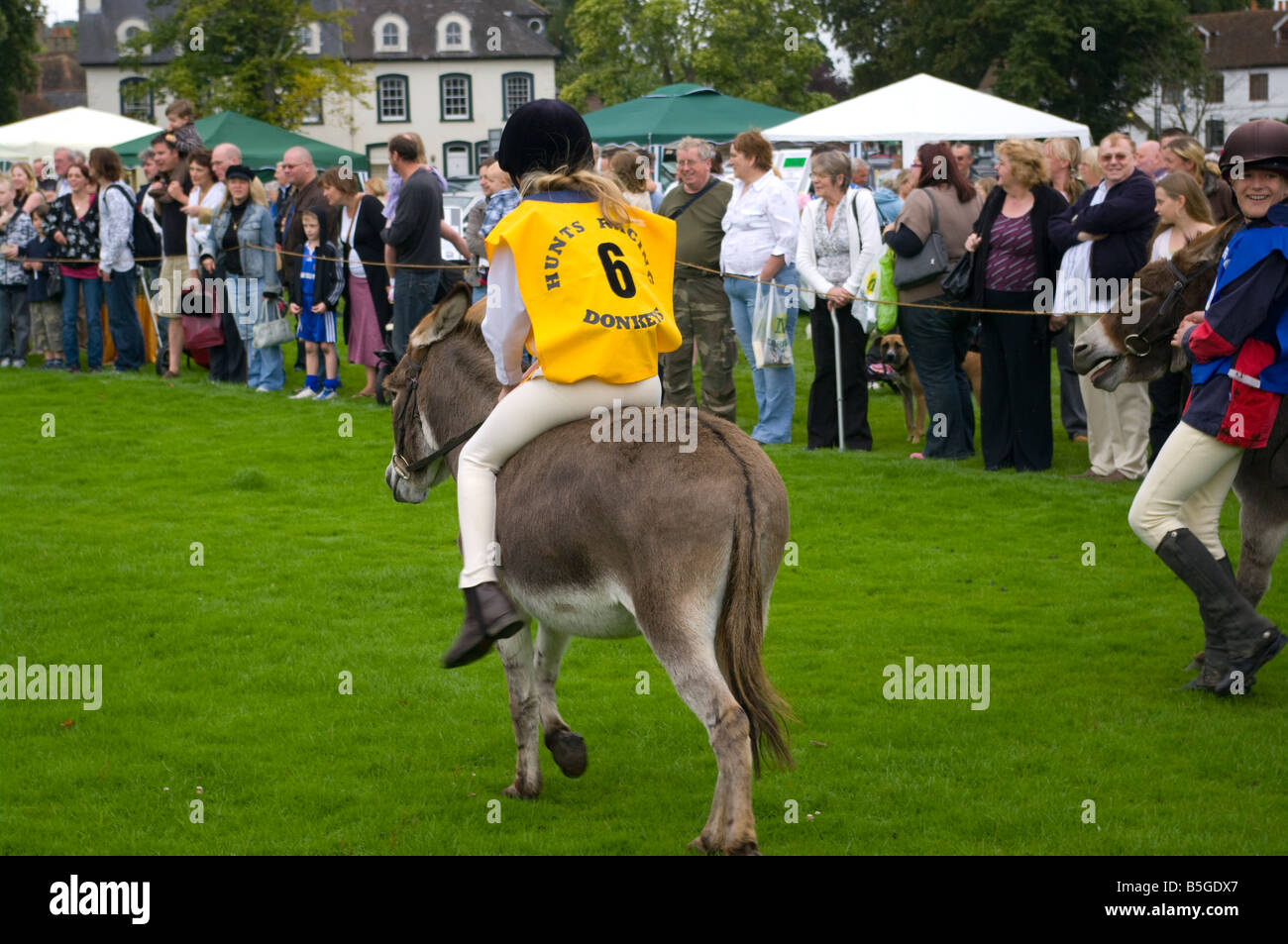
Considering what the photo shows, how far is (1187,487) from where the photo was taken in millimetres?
6988

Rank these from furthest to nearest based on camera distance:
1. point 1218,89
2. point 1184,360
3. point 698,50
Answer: point 1218,89, point 698,50, point 1184,360

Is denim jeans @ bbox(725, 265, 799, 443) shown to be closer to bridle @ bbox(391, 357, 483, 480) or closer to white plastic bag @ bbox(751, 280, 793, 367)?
white plastic bag @ bbox(751, 280, 793, 367)

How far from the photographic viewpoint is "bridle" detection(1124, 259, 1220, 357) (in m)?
7.25

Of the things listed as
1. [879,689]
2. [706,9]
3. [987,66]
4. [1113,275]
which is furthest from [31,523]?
[987,66]

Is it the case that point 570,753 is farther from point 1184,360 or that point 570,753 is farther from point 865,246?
point 865,246

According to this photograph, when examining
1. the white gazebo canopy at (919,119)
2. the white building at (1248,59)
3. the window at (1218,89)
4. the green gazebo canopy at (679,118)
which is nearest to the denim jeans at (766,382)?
the white gazebo canopy at (919,119)

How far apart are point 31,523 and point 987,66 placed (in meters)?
63.1

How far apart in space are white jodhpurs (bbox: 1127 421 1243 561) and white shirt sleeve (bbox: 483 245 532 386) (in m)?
3.16

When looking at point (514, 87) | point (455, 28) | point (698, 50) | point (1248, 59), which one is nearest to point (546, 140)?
point (698, 50)

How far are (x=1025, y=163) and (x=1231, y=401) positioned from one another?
571 cm

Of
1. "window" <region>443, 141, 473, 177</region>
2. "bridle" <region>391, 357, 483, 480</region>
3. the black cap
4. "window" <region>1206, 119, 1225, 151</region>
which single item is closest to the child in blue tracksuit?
"bridle" <region>391, 357, 483, 480</region>

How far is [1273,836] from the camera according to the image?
5.48 metres

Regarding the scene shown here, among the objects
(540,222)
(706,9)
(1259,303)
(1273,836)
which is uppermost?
(706,9)

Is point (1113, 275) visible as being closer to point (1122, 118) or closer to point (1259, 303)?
point (1259, 303)
